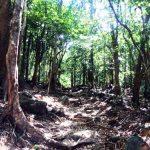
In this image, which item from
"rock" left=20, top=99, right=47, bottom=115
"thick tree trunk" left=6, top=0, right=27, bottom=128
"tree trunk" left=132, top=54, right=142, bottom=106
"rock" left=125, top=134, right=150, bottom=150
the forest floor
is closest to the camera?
"rock" left=125, top=134, right=150, bottom=150

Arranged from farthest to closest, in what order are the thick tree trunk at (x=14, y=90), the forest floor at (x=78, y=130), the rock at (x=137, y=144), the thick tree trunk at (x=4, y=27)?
the thick tree trunk at (x=4, y=27) < the thick tree trunk at (x=14, y=90) < the forest floor at (x=78, y=130) < the rock at (x=137, y=144)

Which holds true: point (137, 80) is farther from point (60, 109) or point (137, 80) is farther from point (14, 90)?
point (14, 90)

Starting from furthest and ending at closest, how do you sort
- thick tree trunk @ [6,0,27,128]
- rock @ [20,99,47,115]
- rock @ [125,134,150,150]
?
rock @ [20,99,47,115], thick tree trunk @ [6,0,27,128], rock @ [125,134,150,150]

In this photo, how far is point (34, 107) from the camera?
1391 centimetres

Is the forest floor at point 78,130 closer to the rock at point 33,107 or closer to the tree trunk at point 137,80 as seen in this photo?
the rock at point 33,107

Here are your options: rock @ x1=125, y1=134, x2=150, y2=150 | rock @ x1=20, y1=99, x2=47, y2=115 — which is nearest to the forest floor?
rock @ x1=20, y1=99, x2=47, y2=115

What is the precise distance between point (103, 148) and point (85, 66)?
3845 centimetres

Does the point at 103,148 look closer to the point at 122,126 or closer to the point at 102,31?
the point at 122,126

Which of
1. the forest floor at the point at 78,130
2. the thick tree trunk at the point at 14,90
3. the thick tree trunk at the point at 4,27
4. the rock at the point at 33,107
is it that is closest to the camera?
the forest floor at the point at 78,130

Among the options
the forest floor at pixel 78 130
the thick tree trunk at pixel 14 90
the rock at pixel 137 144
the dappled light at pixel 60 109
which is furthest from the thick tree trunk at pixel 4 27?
the rock at pixel 137 144

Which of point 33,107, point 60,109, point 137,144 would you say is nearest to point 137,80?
point 60,109

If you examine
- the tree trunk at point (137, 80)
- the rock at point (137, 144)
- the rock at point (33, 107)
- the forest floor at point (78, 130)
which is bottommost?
the forest floor at point (78, 130)

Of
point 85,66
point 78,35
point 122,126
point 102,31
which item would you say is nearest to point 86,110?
point 122,126

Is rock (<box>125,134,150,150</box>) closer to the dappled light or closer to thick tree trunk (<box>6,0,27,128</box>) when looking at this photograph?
the dappled light
